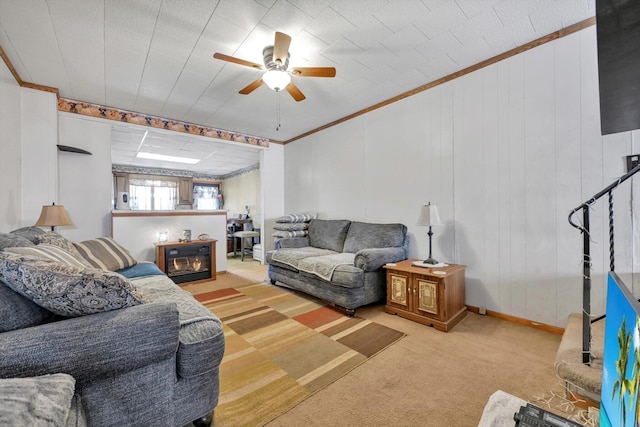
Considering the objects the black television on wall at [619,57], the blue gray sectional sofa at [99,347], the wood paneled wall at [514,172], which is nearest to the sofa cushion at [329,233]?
the wood paneled wall at [514,172]

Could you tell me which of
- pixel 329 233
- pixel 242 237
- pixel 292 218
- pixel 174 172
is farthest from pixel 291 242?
pixel 174 172

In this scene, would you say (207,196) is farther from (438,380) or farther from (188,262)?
(438,380)

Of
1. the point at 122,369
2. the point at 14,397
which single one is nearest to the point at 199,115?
the point at 122,369

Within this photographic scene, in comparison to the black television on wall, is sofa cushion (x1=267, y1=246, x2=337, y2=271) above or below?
below

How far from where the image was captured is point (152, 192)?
830 centimetres

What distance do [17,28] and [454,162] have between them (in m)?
4.27

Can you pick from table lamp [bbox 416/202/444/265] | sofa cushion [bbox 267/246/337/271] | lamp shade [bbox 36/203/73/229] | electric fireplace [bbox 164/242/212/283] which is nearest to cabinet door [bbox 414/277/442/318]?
table lamp [bbox 416/202/444/265]

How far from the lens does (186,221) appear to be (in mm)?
4516

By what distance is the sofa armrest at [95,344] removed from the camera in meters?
0.88

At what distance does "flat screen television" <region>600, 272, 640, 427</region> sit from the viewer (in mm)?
440

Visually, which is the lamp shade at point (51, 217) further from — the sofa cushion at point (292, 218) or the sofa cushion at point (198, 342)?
the sofa cushion at point (292, 218)

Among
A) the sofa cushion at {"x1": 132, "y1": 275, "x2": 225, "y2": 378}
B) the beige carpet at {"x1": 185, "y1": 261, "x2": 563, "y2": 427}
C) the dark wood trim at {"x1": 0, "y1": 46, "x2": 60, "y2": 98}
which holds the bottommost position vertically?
A: the beige carpet at {"x1": 185, "y1": 261, "x2": 563, "y2": 427}

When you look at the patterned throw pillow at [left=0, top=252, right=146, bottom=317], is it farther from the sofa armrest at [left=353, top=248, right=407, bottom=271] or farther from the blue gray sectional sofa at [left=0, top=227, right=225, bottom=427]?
the sofa armrest at [left=353, top=248, right=407, bottom=271]

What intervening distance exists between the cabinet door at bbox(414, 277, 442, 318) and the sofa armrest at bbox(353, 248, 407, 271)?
1.47 ft
